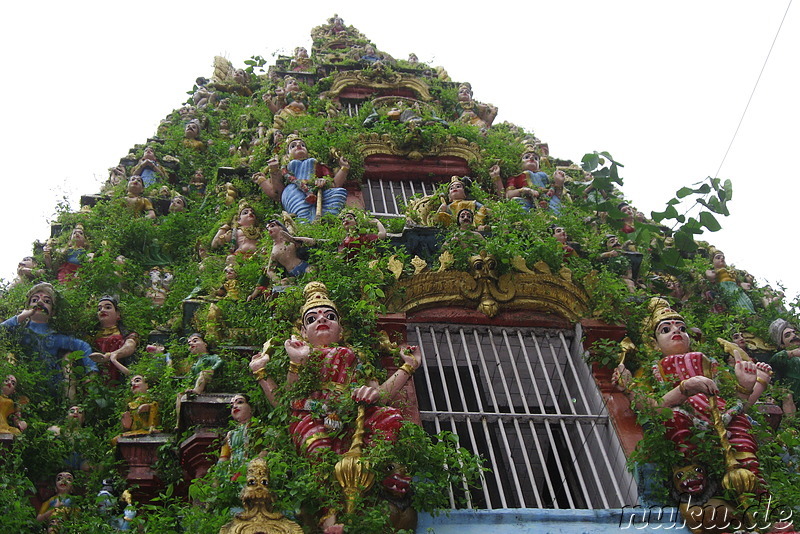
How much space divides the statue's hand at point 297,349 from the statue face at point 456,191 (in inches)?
194

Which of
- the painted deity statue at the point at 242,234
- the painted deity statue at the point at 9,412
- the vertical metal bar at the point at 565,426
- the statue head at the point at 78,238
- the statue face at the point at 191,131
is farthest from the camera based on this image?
the statue face at the point at 191,131

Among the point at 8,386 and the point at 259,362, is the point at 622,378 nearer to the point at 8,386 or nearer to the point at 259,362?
the point at 259,362

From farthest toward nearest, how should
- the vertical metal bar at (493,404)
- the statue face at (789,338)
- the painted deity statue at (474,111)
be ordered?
the painted deity statue at (474,111), the statue face at (789,338), the vertical metal bar at (493,404)

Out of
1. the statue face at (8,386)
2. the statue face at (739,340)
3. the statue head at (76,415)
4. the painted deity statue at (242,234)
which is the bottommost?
the statue head at (76,415)

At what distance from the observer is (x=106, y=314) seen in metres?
12.9

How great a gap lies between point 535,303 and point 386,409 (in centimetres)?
358

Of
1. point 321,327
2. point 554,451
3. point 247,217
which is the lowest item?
point 554,451

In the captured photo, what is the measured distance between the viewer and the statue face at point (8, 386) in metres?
10.4

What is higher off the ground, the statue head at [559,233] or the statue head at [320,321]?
the statue head at [559,233]

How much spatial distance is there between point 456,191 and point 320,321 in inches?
180

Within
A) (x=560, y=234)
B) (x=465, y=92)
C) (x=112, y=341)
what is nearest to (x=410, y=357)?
(x=560, y=234)

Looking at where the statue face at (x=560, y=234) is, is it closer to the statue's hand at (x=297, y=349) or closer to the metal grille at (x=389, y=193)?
the metal grille at (x=389, y=193)

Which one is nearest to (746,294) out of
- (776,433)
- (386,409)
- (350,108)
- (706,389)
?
(776,433)

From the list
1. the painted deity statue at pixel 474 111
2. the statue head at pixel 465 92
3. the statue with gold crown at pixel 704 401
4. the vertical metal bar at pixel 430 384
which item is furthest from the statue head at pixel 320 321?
the statue head at pixel 465 92
